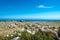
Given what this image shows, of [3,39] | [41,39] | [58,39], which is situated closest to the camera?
[41,39]

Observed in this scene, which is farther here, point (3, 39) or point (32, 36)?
point (3, 39)

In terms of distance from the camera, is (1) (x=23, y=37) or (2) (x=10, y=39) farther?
(2) (x=10, y=39)

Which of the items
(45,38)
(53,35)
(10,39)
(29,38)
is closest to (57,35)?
(53,35)

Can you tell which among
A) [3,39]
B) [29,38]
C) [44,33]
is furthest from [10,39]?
[44,33]

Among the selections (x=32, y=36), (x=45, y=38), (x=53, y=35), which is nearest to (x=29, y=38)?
(x=32, y=36)

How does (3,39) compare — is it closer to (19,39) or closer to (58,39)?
(19,39)

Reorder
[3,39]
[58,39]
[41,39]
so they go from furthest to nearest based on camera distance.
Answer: [3,39], [58,39], [41,39]

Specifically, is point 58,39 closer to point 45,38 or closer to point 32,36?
point 45,38

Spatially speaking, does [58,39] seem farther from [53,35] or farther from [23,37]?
[23,37]
